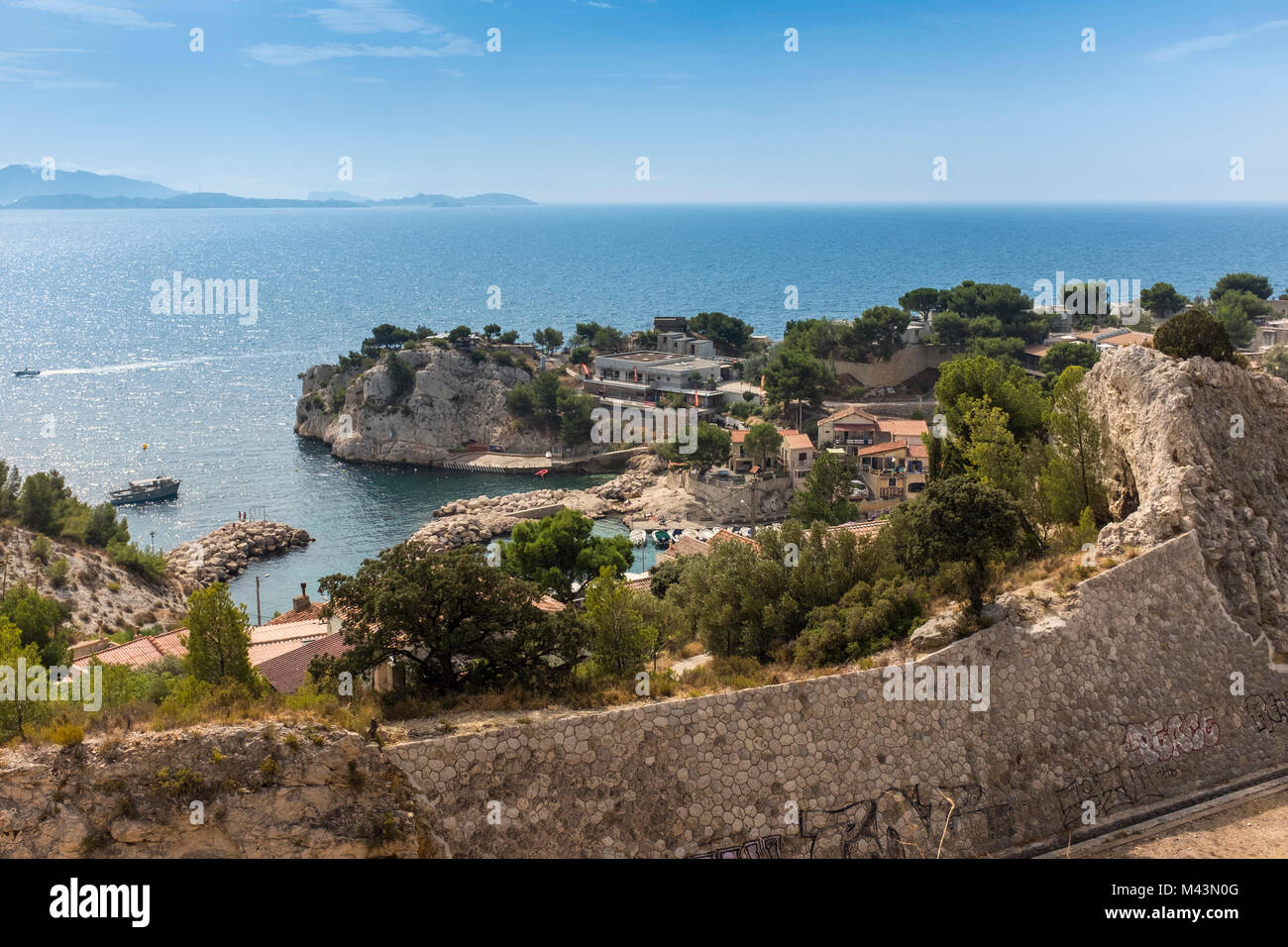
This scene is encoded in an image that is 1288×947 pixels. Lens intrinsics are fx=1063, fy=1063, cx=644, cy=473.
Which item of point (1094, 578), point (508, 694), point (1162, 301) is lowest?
point (508, 694)

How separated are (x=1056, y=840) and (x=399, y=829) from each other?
10195 millimetres

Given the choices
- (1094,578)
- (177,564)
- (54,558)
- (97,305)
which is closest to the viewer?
(1094,578)

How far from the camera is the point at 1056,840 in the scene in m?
16.9

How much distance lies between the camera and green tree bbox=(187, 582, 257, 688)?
Result: 1823 centimetres

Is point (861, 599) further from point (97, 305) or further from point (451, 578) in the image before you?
point (97, 305)

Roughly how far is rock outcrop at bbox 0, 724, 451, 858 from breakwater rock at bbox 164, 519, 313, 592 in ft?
119

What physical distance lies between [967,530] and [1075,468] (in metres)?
6.11

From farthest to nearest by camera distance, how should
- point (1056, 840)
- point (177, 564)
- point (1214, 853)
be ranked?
point (177, 564) → point (1056, 840) → point (1214, 853)

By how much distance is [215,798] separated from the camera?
1423cm

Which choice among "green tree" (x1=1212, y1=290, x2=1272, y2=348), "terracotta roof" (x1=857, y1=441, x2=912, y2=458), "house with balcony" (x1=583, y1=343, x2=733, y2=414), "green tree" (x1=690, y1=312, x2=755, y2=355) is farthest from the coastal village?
"green tree" (x1=690, y1=312, x2=755, y2=355)

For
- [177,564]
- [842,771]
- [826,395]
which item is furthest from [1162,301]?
[842,771]

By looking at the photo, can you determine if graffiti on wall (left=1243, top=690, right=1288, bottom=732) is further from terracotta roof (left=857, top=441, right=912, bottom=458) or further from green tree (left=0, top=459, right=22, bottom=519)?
green tree (left=0, top=459, right=22, bottom=519)

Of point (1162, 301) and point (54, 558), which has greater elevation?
point (1162, 301)

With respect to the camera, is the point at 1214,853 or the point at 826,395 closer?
the point at 1214,853
